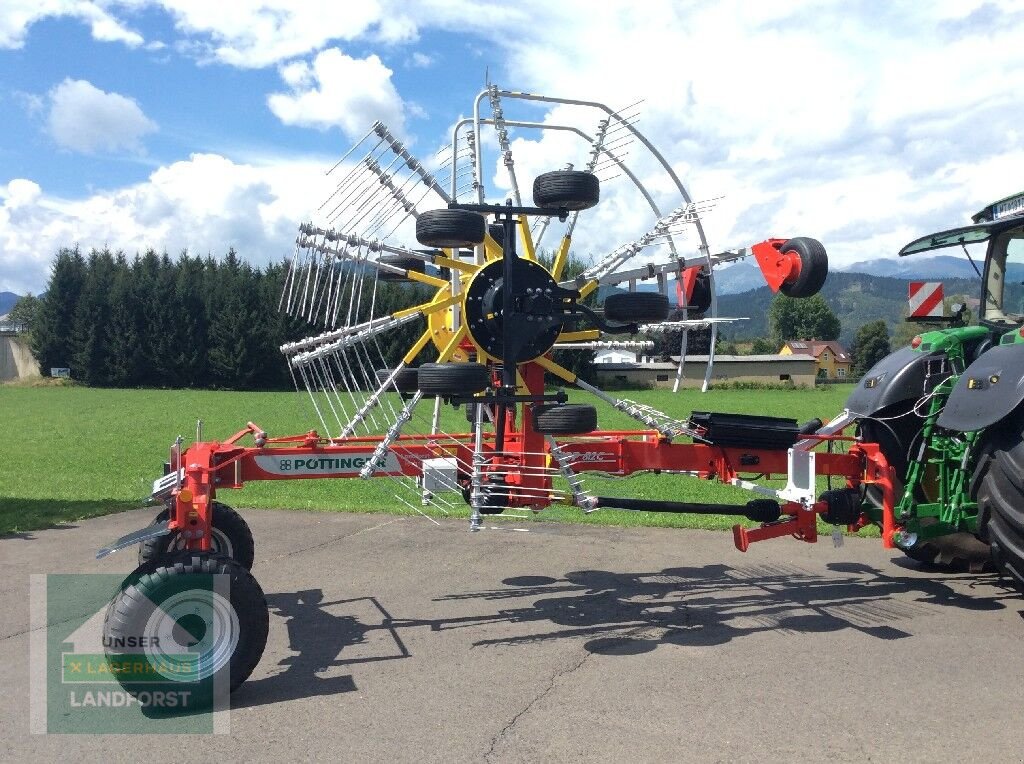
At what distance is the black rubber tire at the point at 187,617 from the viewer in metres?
5.06

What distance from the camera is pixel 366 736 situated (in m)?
4.60

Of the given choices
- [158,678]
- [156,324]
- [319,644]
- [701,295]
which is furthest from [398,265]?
[156,324]

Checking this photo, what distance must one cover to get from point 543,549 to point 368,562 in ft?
5.72

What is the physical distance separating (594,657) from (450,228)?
9.42 feet

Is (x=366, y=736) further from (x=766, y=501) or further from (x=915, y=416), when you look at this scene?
(x=915, y=416)

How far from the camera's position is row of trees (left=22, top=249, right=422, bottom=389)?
137 feet

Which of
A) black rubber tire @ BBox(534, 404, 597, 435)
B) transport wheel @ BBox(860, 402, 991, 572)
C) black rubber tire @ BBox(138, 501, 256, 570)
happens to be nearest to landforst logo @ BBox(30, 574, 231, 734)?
black rubber tire @ BBox(138, 501, 256, 570)

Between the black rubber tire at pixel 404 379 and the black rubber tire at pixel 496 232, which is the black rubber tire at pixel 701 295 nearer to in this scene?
the black rubber tire at pixel 496 232

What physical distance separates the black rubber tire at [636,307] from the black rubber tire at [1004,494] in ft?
8.27

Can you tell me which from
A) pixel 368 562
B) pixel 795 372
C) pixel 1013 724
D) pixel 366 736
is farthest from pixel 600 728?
pixel 795 372

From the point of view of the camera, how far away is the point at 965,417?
249 inches

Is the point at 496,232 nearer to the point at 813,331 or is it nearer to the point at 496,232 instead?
the point at 496,232

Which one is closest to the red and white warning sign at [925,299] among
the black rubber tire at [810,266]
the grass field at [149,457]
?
the black rubber tire at [810,266]

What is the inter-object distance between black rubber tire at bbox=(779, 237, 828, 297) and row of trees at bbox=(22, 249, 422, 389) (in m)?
34.3
